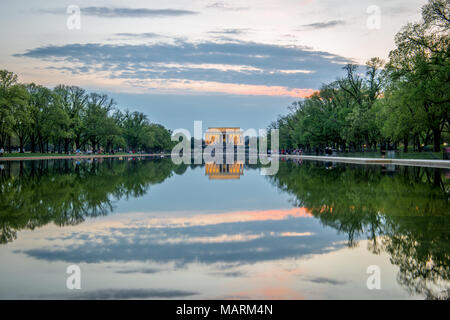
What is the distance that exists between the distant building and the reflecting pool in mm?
142443

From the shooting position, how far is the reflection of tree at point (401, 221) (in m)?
6.06

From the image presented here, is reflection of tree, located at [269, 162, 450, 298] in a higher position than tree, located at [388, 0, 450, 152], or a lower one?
lower

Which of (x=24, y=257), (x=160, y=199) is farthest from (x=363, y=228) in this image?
(x=160, y=199)

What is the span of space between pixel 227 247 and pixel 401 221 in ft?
14.6

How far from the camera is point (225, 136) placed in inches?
6280

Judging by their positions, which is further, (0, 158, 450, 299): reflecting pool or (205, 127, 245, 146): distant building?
(205, 127, 245, 146): distant building

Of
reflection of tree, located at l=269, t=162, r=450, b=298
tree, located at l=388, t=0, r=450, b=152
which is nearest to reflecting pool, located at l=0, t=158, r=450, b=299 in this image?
reflection of tree, located at l=269, t=162, r=450, b=298

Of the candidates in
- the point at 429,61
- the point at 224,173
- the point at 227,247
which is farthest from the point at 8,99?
the point at 227,247

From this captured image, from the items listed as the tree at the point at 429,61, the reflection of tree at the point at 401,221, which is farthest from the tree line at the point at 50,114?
the reflection of tree at the point at 401,221

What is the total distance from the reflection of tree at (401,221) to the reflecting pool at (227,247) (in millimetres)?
30

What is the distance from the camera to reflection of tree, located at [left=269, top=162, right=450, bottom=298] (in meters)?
6.06

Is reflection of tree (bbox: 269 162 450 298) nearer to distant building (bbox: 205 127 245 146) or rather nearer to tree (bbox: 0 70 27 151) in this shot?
tree (bbox: 0 70 27 151)

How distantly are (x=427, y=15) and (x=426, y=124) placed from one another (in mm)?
9907

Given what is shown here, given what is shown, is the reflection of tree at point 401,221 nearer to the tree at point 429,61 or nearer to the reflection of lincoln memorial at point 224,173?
the reflection of lincoln memorial at point 224,173
